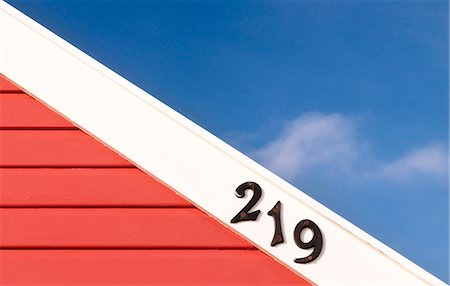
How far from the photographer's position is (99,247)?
2.29 metres

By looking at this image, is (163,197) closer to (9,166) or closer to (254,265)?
(254,265)

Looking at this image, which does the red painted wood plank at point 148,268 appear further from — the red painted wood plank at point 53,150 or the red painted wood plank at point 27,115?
the red painted wood plank at point 27,115

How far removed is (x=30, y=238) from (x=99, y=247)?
0.25 m

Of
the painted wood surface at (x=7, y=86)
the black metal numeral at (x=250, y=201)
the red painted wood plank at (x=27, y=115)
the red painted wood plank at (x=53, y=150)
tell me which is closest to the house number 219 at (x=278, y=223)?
the black metal numeral at (x=250, y=201)

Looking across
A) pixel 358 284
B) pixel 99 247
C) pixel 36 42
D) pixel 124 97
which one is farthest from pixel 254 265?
pixel 36 42

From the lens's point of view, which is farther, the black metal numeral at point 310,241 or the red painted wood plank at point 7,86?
the red painted wood plank at point 7,86

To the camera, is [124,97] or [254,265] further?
[124,97]

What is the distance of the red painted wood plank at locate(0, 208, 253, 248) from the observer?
229 cm

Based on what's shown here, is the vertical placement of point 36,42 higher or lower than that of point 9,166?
higher

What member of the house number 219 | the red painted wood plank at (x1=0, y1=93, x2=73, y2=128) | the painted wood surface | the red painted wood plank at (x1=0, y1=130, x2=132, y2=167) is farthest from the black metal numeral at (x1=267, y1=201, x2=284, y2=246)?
the painted wood surface

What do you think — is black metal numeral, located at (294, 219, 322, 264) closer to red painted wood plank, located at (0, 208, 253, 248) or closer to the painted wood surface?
red painted wood plank, located at (0, 208, 253, 248)

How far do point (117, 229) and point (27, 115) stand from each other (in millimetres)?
589

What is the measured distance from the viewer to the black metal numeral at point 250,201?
227 centimetres

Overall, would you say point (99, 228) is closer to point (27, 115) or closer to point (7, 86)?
point (27, 115)
